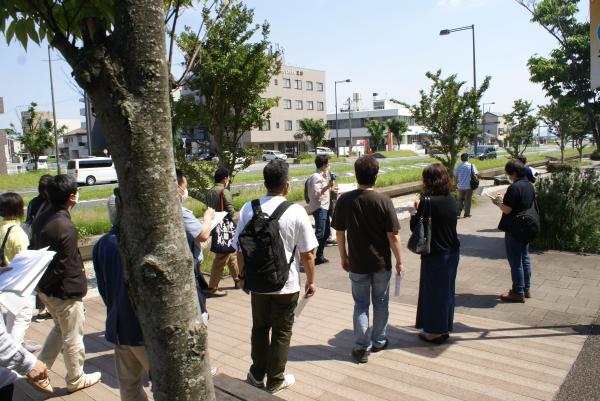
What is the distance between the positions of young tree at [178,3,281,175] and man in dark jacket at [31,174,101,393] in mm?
4241

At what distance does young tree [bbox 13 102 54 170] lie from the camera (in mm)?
38719

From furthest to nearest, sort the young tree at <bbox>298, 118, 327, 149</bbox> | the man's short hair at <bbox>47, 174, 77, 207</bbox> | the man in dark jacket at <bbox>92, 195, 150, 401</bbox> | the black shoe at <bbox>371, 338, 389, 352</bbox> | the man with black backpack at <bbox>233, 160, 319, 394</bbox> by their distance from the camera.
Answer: the young tree at <bbox>298, 118, 327, 149</bbox> → the black shoe at <bbox>371, 338, 389, 352</bbox> → the man's short hair at <bbox>47, 174, 77, 207</bbox> → the man with black backpack at <bbox>233, 160, 319, 394</bbox> → the man in dark jacket at <bbox>92, 195, 150, 401</bbox>

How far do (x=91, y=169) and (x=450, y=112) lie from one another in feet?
80.7

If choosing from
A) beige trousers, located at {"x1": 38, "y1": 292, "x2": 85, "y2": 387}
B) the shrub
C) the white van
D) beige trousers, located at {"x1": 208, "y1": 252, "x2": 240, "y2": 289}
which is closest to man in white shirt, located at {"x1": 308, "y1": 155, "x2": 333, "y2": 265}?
beige trousers, located at {"x1": 208, "y1": 252, "x2": 240, "y2": 289}

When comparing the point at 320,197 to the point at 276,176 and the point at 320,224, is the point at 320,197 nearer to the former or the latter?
the point at 320,224

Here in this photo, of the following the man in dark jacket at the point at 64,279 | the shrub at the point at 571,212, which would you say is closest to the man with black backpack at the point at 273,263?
the man in dark jacket at the point at 64,279

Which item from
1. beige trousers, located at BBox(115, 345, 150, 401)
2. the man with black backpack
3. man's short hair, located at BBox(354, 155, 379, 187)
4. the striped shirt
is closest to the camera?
beige trousers, located at BBox(115, 345, 150, 401)

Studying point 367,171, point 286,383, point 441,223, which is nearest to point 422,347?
point 441,223

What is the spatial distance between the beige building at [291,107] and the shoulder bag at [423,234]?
61.2 metres

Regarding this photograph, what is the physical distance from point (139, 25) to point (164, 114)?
0.98 feet

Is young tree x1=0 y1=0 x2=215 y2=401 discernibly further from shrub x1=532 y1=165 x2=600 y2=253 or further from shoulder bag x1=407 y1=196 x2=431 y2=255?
shrub x1=532 y1=165 x2=600 y2=253

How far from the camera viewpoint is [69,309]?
3736 mm

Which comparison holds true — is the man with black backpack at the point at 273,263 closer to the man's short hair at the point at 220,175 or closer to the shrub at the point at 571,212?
the man's short hair at the point at 220,175

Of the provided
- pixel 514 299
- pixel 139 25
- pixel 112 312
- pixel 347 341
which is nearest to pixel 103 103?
pixel 139 25
